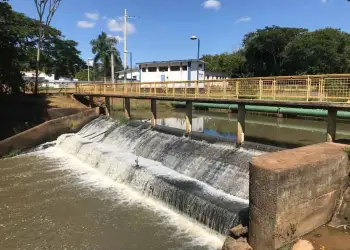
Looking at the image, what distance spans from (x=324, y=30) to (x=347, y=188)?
5102 cm

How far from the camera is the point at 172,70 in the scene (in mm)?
52281

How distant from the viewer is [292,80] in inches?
491

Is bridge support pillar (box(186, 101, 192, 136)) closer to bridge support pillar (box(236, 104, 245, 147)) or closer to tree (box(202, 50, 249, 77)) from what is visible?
bridge support pillar (box(236, 104, 245, 147))

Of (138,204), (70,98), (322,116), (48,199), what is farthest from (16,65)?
(322,116)

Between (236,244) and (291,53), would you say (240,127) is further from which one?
(291,53)

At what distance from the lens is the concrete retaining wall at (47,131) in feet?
71.2

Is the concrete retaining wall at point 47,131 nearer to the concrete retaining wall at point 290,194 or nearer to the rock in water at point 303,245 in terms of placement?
the concrete retaining wall at point 290,194

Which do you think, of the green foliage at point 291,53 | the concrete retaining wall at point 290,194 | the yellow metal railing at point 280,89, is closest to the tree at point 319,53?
the green foliage at point 291,53

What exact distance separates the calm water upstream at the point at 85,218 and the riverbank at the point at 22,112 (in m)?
7.85

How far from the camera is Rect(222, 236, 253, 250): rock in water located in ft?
26.3

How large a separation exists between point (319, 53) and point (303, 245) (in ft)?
151

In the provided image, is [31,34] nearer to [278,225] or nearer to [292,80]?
[292,80]

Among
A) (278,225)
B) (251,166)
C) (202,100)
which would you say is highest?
(202,100)

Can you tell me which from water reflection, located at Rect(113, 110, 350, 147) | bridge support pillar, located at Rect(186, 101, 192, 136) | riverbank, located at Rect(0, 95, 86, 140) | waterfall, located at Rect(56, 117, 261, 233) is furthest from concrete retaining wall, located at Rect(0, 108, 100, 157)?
bridge support pillar, located at Rect(186, 101, 192, 136)
